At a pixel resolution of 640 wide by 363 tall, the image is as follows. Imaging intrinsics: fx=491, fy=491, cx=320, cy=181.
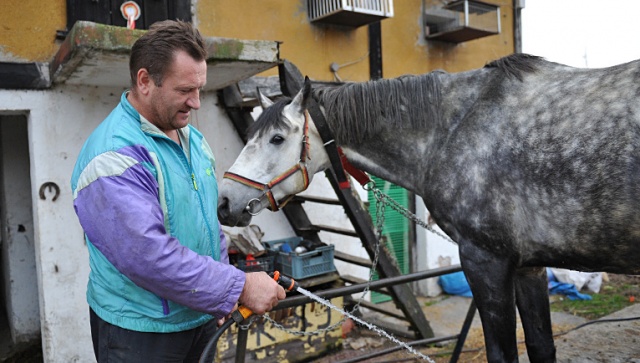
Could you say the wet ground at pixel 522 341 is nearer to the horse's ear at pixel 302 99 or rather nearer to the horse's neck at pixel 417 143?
the horse's neck at pixel 417 143

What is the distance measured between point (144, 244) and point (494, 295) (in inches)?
65.4

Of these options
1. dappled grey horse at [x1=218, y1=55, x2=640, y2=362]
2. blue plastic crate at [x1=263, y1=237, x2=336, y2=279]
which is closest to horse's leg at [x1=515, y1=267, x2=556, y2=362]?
dappled grey horse at [x1=218, y1=55, x2=640, y2=362]

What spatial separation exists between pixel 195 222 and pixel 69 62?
2460 mm

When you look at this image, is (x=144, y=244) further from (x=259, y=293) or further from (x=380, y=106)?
(x=380, y=106)

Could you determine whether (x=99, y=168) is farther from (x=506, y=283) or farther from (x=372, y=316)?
(x=372, y=316)

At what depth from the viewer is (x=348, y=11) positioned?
5652 mm

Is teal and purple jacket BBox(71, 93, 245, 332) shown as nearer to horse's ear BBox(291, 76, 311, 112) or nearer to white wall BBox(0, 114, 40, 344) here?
horse's ear BBox(291, 76, 311, 112)

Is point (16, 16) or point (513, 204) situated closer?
point (513, 204)

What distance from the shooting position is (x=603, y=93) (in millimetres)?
2096

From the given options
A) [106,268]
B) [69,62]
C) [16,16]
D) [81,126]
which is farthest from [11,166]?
[106,268]

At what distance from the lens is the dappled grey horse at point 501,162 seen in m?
2.04

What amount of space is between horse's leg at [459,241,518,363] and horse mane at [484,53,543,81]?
2.91ft

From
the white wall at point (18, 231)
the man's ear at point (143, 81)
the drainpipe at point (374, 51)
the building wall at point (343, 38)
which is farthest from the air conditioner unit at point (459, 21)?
the man's ear at point (143, 81)

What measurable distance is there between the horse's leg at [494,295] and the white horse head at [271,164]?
1.05 metres
